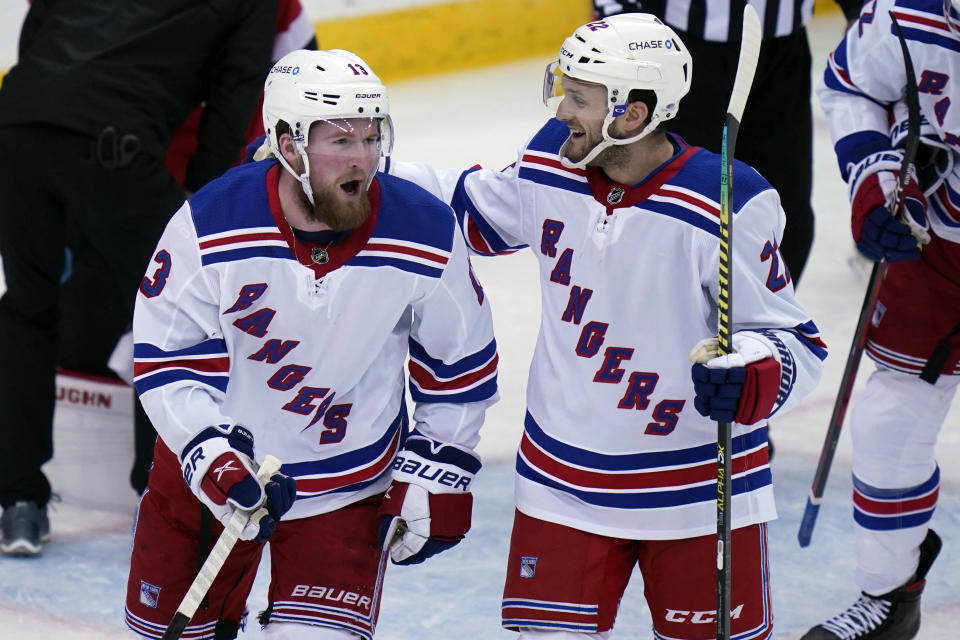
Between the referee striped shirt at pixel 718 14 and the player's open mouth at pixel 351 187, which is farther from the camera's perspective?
the referee striped shirt at pixel 718 14

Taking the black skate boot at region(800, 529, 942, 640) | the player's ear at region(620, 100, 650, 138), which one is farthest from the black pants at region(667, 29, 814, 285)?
the player's ear at region(620, 100, 650, 138)

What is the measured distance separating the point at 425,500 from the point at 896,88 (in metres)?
1.26

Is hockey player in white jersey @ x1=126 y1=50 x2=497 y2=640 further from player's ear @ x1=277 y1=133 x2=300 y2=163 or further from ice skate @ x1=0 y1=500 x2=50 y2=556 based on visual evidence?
ice skate @ x1=0 y1=500 x2=50 y2=556

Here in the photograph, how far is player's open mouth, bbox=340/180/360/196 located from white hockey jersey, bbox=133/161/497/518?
0.20 ft

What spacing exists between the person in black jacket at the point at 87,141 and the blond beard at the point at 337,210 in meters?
1.11

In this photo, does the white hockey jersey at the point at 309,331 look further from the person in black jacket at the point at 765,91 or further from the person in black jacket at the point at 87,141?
the person in black jacket at the point at 765,91

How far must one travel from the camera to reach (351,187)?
2.43m

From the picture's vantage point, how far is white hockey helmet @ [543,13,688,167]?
2.40 meters

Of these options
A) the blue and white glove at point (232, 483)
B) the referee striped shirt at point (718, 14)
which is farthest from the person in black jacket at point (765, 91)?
the blue and white glove at point (232, 483)

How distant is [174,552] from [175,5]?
1.32m

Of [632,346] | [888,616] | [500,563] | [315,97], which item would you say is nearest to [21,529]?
[500,563]

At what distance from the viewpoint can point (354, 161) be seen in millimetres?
2408

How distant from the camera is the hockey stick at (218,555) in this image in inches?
90.3

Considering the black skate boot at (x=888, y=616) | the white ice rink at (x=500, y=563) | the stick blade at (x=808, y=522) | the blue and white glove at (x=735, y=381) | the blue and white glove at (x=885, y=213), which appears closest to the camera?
the blue and white glove at (x=735, y=381)
